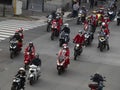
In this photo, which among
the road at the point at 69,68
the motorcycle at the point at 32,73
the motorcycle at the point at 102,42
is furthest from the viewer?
the motorcycle at the point at 102,42

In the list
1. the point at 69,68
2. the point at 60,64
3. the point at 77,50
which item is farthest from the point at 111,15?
the point at 60,64

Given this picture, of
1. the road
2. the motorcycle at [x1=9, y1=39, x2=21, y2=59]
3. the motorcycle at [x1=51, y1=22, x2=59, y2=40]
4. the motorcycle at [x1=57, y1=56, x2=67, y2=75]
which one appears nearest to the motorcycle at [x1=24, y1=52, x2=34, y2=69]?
the road

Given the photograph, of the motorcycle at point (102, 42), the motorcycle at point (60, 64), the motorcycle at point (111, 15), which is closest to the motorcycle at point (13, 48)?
the motorcycle at point (60, 64)

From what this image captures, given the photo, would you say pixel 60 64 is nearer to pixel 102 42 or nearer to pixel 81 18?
pixel 102 42

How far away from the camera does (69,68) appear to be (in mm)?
27438

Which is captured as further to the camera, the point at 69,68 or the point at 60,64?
the point at 69,68

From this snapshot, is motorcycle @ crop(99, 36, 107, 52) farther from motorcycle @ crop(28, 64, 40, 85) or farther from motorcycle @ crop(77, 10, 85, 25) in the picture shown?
motorcycle @ crop(77, 10, 85, 25)

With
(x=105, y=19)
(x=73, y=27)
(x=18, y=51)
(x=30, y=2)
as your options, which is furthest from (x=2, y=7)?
(x=18, y=51)

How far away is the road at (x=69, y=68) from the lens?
24516mm

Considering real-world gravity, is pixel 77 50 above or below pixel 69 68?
above

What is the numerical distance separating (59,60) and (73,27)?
45.7 feet

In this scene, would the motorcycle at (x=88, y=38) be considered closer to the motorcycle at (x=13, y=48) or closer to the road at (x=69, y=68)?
the road at (x=69, y=68)

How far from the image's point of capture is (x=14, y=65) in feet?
90.5

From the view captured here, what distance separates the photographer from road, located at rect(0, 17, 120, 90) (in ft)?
80.4
